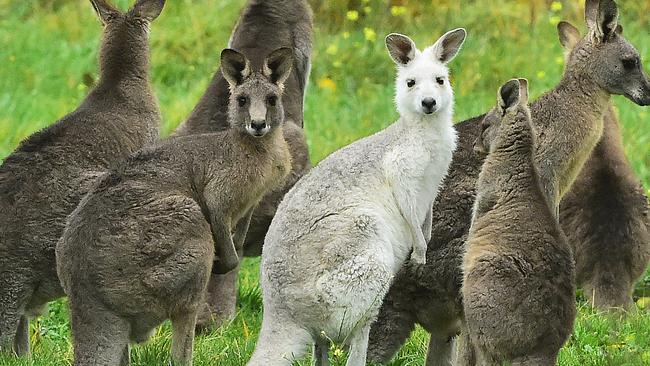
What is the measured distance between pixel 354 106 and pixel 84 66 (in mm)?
2955

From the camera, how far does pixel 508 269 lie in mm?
6922

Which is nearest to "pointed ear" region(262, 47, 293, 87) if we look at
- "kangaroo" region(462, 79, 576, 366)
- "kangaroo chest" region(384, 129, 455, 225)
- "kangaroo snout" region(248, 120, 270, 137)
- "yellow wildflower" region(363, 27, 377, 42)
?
"kangaroo snout" region(248, 120, 270, 137)

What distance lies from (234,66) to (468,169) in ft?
4.87

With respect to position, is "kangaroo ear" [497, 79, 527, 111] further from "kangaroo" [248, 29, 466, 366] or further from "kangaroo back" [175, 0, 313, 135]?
"kangaroo back" [175, 0, 313, 135]

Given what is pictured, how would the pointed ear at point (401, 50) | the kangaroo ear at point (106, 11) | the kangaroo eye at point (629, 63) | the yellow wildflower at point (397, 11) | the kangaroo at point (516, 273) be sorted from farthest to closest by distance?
the yellow wildflower at point (397, 11) < the kangaroo ear at point (106, 11) < the kangaroo eye at point (629, 63) < the pointed ear at point (401, 50) < the kangaroo at point (516, 273)

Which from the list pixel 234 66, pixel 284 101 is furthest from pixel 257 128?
pixel 284 101

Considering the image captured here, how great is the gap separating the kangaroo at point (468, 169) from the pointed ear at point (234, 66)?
1335 mm

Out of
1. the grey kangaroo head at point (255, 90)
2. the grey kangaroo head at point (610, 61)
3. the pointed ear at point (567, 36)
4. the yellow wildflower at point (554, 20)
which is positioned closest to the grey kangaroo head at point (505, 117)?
the grey kangaroo head at point (610, 61)

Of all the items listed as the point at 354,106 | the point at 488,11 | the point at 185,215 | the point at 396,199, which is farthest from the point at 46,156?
the point at 488,11

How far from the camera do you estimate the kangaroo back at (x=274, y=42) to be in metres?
10.0

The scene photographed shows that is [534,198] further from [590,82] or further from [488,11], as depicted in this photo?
[488,11]

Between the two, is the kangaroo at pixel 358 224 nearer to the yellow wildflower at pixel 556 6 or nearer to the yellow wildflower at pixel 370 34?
the yellow wildflower at pixel 370 34

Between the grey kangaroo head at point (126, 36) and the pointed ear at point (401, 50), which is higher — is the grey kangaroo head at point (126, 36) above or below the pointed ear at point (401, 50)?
above

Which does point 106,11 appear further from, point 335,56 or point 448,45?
point 335,56
